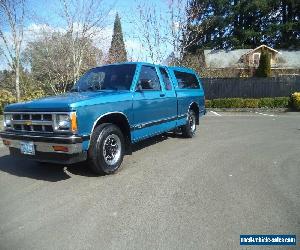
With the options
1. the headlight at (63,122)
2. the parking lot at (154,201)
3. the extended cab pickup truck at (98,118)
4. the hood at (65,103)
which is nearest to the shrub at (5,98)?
the parking lot at (154,201)

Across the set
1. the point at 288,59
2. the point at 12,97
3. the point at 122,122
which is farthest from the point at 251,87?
the point at 288,59

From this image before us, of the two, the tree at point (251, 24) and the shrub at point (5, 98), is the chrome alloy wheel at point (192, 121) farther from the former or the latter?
the tree at point (251, 24)

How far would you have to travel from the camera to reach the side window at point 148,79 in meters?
6.57

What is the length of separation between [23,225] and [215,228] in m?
2.23

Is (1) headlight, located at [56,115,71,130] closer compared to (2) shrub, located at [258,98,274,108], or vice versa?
(1) headlight, located at [56,115,71,130]

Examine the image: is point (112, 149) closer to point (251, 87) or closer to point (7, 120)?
point (7, 120)

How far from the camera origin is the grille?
5097 millimetres

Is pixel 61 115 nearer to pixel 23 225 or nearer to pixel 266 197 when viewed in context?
pixel 23 225

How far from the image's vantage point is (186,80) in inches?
→ 359

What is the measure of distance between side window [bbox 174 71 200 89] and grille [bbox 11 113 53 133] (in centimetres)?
416

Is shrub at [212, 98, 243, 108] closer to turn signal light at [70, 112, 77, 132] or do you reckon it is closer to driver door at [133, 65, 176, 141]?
driver door at [133, 65, 176, 141]

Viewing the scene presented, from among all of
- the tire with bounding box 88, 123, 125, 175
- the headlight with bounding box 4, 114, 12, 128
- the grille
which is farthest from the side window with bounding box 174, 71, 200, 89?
the headlight with bounding box 4, 114, 12, 128

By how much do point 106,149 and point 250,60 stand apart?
4165 centimetres

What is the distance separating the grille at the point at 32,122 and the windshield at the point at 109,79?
1549mm
